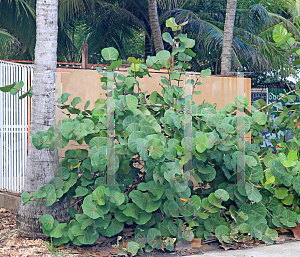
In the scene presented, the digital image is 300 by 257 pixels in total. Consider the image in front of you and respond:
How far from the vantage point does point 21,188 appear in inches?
207

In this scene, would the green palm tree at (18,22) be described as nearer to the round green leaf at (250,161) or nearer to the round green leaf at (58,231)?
the round green leaf at (58,231)

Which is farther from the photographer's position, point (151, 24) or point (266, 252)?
point (151, 24)

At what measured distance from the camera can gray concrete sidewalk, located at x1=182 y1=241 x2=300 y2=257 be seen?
374cm

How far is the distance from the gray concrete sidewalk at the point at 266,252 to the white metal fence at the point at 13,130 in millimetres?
3040

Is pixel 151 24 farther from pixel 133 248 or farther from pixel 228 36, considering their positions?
pixel 133 248

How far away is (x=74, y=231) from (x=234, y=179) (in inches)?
78.2

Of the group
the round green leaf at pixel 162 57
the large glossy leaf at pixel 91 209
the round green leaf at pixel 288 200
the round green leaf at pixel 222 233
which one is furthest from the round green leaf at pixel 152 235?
the round green leaf at pixel 162 57

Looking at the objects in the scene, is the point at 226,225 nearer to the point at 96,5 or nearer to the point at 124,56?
the point at 96,5

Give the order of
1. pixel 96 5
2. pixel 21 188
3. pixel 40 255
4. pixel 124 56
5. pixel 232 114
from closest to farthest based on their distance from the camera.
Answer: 1. pixel 40 255
2. pixel 232 114
3. pixel 21 188
4. pixel 96 5
5. pixel 124 56

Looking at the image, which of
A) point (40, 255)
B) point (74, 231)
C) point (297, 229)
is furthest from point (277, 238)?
point (40, 255)

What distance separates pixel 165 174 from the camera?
11.8 feet

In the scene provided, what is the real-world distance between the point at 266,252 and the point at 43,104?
9.97 feet

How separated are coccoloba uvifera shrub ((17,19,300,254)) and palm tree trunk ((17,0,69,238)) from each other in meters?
0.16

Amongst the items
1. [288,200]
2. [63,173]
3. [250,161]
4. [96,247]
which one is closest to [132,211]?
[96,247]
